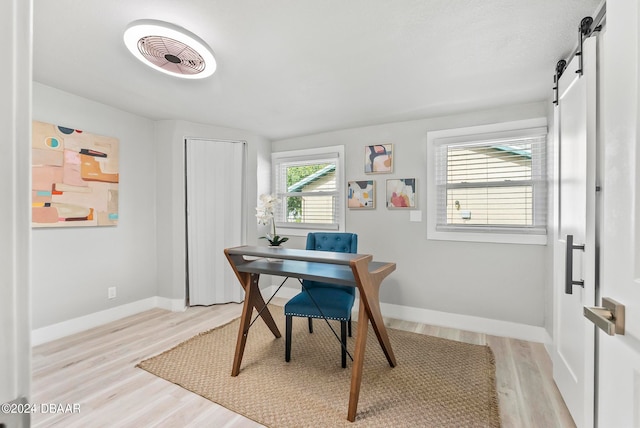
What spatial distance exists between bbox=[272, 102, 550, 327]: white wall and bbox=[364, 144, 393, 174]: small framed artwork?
56 mm

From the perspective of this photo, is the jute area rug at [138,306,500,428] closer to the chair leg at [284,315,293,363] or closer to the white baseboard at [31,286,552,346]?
the chair leg at [284,315,293,363]

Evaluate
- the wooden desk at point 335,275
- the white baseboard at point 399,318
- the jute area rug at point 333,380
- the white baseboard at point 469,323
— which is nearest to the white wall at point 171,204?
the white baseboard at point 399,318

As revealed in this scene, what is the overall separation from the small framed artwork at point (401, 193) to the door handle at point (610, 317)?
2475 mm

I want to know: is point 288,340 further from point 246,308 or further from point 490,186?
point 490,186

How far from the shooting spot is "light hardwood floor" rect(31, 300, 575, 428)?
1708 mm

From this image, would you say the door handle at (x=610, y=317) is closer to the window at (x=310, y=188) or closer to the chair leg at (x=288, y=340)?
the chair leg at (x=288, y=340)

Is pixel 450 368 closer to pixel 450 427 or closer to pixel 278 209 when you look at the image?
pixel 450 427

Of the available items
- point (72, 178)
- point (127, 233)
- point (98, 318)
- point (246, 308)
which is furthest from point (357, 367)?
point (72, 178)

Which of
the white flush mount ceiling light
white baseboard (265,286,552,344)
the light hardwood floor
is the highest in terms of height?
the white flush mount ceiling light

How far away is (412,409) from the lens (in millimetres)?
1777

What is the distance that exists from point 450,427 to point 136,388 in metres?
2.00

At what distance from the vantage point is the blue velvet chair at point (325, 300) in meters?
2.17

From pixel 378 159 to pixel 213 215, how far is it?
2119 mm

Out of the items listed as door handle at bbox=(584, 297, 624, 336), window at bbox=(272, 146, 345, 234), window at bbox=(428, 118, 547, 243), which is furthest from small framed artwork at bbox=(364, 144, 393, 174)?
door handle at bbox=(584, 297, 624, 336)
